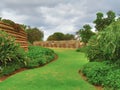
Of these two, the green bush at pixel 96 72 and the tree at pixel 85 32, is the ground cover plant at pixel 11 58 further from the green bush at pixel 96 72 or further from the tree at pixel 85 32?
the tree at pixel 85 32

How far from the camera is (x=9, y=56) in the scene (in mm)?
16172

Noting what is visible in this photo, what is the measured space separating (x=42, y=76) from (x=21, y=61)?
9.94ft

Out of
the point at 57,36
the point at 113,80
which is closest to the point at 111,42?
the point at 113,80

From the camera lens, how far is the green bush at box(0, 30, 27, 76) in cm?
1562

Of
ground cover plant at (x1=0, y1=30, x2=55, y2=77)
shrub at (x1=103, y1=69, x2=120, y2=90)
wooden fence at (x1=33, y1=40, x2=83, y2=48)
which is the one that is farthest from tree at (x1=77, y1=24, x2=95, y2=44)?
shrub at (x1=103, y1=69, x2=120, y2=90)

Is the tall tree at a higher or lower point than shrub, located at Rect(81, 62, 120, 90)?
higher

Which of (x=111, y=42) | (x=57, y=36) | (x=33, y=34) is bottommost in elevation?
(x=111, y=42)

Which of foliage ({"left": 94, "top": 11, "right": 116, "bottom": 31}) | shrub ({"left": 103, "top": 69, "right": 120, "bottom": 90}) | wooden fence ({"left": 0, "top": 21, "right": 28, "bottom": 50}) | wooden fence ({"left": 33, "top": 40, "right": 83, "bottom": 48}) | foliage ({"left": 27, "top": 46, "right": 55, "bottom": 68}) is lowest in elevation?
shrub ({"left": 103, "top": 69, "right": 120, "bottom": 90})

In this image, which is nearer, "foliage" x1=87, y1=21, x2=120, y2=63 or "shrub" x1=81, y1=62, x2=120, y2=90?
"shrub" x1=81, y1=62, x2=120, y2=90

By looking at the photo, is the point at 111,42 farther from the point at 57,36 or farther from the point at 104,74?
the point at 57,36

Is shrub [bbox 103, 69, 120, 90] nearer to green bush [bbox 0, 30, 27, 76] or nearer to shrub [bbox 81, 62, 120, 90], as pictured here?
shrub [bbox 81, 62, 120, 90]

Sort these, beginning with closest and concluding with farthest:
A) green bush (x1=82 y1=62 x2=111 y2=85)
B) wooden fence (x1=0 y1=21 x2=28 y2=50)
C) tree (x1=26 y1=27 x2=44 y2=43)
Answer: green bush (x1=82 y1=62 x2=111 y2=85) < wooden fence (x1=0 y1=21 x2=28 y2=50) < tree (x1=26 y1=27 x2=44 y2=43)

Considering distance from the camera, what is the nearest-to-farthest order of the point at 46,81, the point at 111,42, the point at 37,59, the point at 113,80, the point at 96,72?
the point at 46,81 < the point at 113,80 < the point at 96,72 < the point at 111,42 < the point at 37,59

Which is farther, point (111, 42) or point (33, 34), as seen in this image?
point (33, 34)
